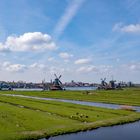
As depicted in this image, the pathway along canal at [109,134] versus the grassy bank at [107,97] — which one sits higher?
the grassy bank at [107,97]

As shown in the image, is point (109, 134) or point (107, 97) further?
point (107, 97)

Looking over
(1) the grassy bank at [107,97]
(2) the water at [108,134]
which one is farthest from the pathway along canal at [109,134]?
(1) the grassy bank at [107,97]

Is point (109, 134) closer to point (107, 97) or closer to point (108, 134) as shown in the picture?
point (108, 134)

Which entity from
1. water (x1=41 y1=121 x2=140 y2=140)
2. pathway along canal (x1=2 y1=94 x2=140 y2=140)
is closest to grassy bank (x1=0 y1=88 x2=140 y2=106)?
pathway along canal (x1=2 y1=94 x2=140 y2=140)

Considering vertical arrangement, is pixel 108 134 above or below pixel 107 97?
Result: below

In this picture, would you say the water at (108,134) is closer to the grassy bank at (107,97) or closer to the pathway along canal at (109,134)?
the pathway along canal at (109,134)

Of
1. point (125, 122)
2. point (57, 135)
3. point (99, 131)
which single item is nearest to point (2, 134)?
point (57, 135)

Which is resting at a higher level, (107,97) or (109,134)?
(107,97)

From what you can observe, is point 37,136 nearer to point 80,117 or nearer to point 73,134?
point 73,134

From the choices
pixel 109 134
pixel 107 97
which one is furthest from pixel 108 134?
pixel 107 97
